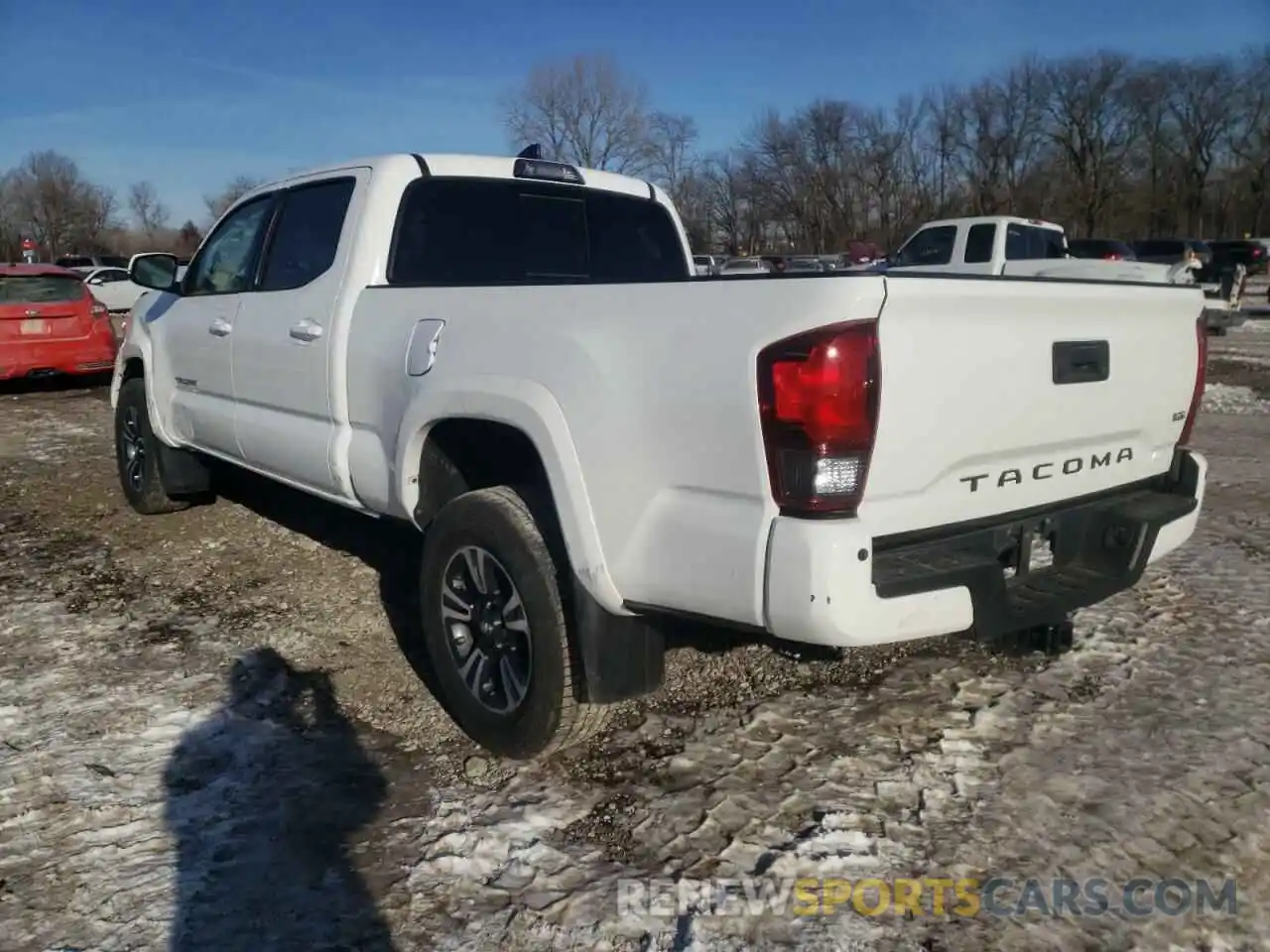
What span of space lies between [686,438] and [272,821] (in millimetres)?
1627

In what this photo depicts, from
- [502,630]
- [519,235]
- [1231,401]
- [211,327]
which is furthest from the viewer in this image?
[1231,401]

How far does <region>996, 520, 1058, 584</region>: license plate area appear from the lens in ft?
9.26

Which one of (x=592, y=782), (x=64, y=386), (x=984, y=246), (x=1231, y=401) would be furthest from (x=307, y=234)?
(x=984, y=246)

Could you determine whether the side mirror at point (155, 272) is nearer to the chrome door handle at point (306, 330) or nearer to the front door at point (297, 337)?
the front door at point (297, 337)

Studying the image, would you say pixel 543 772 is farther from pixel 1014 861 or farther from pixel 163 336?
pixel 163 336

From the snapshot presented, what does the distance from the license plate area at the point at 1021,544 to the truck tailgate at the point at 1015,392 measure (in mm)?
68

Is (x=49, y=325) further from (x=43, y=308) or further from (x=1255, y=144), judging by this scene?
(x=1255, y=144)

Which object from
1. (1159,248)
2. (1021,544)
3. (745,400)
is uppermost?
(1159,248)

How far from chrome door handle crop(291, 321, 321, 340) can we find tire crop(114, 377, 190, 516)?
7.38 ft

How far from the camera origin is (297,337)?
13.8 ft

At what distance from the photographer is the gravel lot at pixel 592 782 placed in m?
2.49

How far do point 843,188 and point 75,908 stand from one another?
2646 inches

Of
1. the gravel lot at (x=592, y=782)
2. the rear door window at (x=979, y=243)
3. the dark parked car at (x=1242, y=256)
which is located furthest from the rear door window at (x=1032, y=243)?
the dark parked car at (x=1242, y=256)

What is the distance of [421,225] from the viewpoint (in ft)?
13.7
